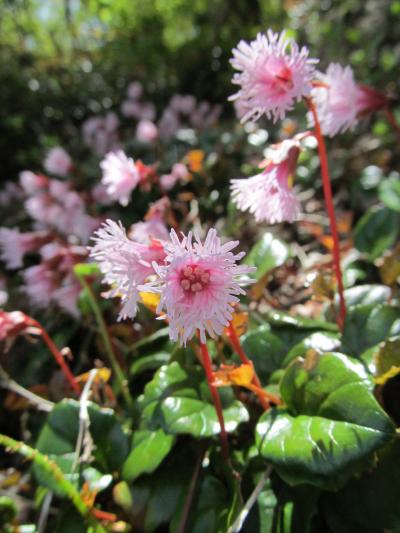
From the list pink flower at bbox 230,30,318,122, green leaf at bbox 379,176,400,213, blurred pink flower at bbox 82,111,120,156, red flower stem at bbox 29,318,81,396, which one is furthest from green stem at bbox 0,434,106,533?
blurred pink flower at bbox 82,111,120,156

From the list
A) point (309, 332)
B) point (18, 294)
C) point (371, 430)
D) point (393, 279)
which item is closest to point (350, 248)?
point (393, 279)

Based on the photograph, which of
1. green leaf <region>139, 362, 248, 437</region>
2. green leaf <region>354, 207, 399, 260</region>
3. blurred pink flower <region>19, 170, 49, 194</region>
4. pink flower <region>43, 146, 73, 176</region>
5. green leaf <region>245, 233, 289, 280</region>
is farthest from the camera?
pink flower <region>43, 146, 73, 176</region>

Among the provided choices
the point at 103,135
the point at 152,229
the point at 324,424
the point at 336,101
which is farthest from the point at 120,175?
the point at 103,135

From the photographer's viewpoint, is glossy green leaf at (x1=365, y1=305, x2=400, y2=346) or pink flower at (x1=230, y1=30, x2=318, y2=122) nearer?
pink flower at (x1=230, y1=30, x2=318, y2=122)

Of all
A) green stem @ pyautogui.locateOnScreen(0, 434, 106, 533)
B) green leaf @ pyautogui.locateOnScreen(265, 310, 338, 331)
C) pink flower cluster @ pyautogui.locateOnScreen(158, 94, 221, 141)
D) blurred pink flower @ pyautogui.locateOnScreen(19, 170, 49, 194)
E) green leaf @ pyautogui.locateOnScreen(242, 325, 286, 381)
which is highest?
pink flower cluster @ pyautogui.locateOnScreen(158, 94, 221, 141)

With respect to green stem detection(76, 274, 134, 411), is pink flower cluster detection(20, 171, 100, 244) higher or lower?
higher

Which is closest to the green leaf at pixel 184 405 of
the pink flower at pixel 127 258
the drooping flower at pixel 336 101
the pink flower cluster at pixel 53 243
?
the pink flower at pixel 127 258

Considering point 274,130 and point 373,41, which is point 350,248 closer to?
point 274,130

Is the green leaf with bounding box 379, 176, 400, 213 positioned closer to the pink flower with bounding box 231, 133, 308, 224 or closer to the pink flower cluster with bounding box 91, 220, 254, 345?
the pink flower with bounding box 231, 133, 308, 224
